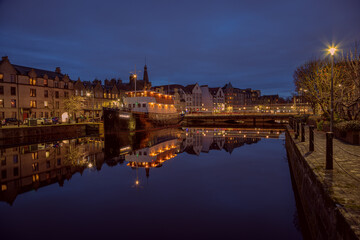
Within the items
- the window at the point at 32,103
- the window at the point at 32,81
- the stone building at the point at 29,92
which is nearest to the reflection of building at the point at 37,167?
the stone building at the point at 29,92

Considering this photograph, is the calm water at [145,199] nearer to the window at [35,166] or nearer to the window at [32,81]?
the window at [35,166]

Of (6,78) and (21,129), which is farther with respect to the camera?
(6,78)

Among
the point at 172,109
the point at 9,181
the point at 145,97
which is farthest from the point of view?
the point at 172,109

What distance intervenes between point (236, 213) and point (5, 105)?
4731 cm

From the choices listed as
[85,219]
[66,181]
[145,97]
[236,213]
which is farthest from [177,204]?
[145,97]

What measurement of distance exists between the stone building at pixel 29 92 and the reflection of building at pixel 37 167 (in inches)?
999

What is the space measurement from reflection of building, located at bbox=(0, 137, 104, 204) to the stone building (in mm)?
25364

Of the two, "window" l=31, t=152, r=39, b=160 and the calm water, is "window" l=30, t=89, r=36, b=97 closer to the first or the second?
"window" l=31, t=152, r=39, b=160

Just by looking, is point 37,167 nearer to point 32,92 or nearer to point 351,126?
point 351,126

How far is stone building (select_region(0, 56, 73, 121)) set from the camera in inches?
1598

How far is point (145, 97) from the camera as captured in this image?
44562 millimetres

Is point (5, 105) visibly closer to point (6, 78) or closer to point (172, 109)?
point (6, 78)

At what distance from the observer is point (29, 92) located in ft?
145

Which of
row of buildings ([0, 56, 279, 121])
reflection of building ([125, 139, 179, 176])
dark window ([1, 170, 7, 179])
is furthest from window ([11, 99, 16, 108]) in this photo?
dark window ([1, 170, 7, 179])
